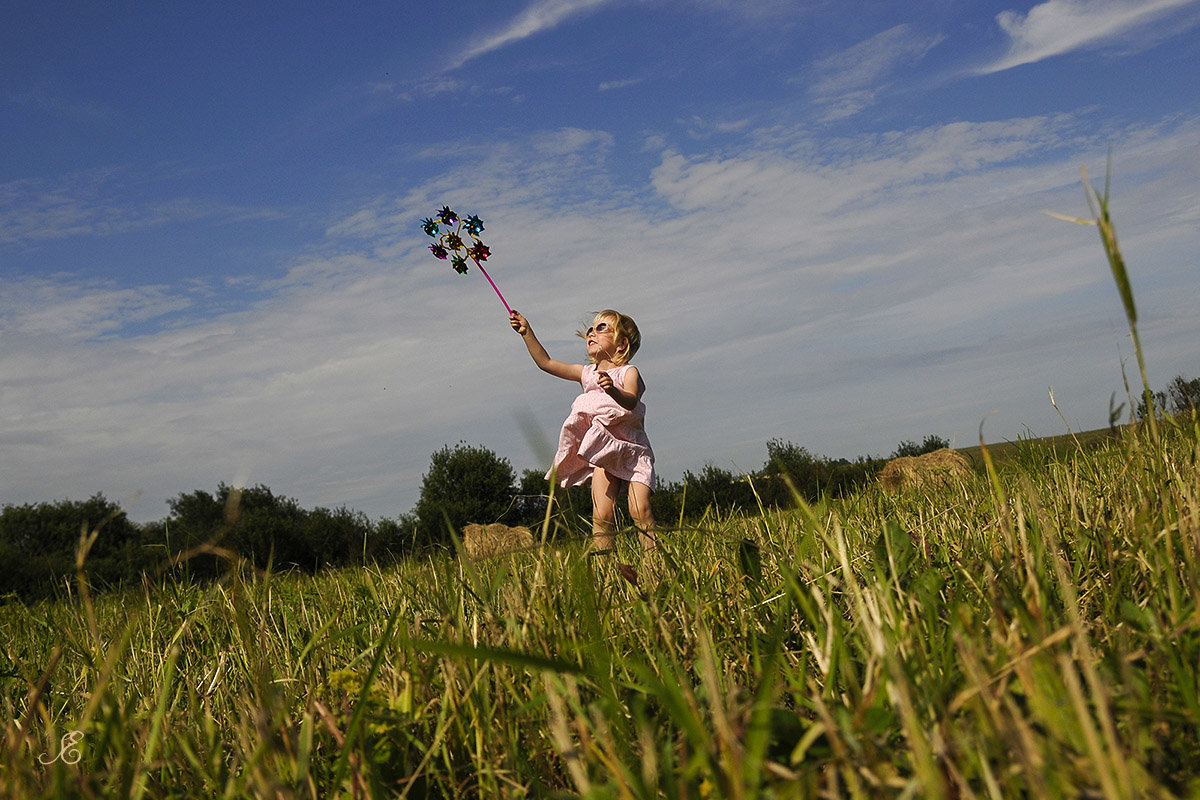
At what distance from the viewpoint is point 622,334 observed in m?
7.47

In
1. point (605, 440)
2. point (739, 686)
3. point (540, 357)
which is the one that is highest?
point (540, 357)

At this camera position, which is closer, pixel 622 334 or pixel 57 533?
pixel 622 334

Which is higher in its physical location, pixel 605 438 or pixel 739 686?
pixel 605 438

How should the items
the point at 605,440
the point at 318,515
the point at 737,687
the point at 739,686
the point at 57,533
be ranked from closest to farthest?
1. the point at 737,687
2. the point at 739,686
3. the point at 605,440
4. the point at 318,515
5. the point at 57,533

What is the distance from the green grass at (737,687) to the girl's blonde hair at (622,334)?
4.92 meters

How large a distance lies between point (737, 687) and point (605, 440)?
560 centimetres

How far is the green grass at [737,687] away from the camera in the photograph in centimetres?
88

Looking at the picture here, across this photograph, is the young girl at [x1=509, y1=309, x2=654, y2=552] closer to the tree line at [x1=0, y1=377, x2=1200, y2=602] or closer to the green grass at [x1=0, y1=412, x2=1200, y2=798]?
the tree line at [x1=0, y1=377, x2=1200, y2=602]

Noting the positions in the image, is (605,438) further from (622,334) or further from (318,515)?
(318,515)

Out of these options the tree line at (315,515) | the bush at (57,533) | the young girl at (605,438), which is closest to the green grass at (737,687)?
the young girl at (605,438)

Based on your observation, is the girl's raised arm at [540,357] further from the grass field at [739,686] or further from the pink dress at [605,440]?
the grass field at [739,686]

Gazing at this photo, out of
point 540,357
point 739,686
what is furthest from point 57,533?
point 739,686

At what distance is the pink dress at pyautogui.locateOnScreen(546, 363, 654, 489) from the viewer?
265 inches

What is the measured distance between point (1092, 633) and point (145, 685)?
7.75ft
